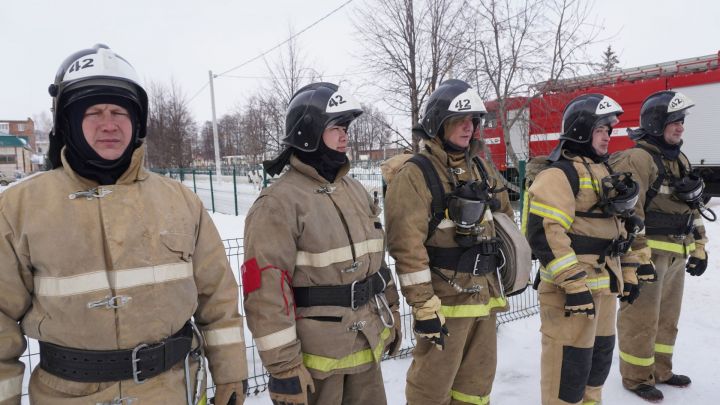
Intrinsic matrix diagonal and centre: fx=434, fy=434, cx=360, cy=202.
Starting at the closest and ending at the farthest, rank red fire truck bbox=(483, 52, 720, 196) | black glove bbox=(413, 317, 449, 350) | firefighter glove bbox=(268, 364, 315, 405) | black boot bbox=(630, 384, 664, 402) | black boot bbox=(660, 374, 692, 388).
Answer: firefighter glove bbox=(268, 364, 315, 405) → black glove bbox=(413, 317, 449, 350) → black boot bbox=(630, 384, 664, 402) → black boot bbox=(660, 374, 692, 388) → red fire truck bbox=(483, 52, 720, 196)

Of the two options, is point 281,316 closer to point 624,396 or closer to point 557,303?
point 557,303

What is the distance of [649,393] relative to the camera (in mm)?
3799

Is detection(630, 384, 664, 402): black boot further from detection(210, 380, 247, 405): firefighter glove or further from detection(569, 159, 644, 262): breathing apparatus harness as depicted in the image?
detection(210, 380, 247, 405): firefighter glove

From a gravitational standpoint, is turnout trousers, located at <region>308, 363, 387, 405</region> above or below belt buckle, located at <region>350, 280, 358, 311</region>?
below

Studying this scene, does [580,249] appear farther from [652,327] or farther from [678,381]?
[678,381]

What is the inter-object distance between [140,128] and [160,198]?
381 millimetres

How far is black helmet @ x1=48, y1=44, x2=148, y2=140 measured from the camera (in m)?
1.72

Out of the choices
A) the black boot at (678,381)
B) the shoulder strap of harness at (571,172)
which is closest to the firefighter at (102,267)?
the shoulder strap of harness at (571,172)

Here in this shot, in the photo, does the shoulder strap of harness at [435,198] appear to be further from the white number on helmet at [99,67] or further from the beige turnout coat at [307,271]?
the white number on helmet at [99,67]

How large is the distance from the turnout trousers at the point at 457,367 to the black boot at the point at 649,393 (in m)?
1.83

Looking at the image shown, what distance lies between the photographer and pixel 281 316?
2.08 meters

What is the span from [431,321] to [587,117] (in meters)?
2.02

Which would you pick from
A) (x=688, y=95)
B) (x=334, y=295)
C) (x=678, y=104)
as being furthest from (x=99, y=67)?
(x=688, y=95)

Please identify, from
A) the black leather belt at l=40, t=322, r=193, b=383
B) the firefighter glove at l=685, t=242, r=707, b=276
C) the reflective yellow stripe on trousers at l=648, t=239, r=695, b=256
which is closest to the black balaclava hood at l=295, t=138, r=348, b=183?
the black leather belt at l=40, t=322, r=193, b=383
